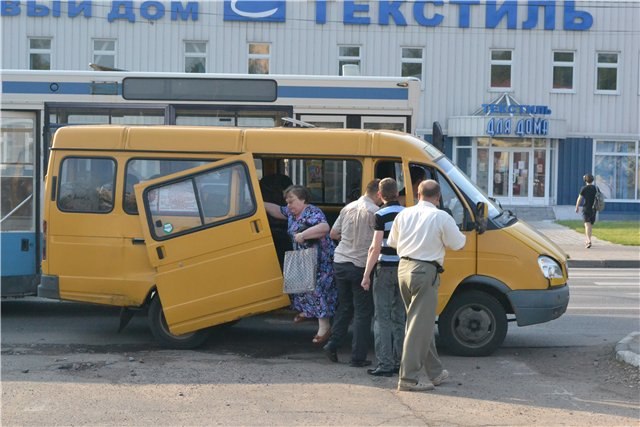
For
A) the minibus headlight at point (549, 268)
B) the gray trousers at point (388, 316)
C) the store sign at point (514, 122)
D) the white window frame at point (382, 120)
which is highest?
the store sign at point (514, 122)

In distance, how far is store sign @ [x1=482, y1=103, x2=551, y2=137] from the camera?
3262cm

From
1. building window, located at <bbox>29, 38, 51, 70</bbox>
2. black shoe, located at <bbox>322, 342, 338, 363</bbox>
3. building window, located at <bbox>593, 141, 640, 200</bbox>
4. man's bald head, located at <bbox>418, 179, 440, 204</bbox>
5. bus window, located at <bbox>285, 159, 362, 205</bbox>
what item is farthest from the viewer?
building window, located at <bbox>593, 141, 640, 200</bbox>

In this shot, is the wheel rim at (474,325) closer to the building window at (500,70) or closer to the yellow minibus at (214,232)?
the yellow minibus at (214,232)

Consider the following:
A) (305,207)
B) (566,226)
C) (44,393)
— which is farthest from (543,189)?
(44,393)

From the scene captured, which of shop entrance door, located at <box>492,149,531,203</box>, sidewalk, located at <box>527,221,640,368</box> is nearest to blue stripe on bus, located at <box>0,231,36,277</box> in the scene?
sidewalk, located at <box>527,221,640,368</box>

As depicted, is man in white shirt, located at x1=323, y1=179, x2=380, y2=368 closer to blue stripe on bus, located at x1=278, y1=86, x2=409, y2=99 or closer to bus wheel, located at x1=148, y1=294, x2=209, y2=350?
bus wheel, located at x1=148, y1=294, x2=209, y2=350

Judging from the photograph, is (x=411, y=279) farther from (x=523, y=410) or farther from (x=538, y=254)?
(x=538, y=254)

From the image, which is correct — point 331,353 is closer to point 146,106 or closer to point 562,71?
point 146,106

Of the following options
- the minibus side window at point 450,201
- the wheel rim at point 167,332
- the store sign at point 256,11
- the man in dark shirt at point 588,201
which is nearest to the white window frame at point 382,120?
the minibus side window at point 450,201

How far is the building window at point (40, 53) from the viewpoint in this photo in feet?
108

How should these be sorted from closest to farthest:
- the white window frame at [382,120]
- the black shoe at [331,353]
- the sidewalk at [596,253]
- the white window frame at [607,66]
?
the black shoe at [331,353] → the white window frame at [382,120] → the sidewalk at [596,253] → the white window frame at [607,66]

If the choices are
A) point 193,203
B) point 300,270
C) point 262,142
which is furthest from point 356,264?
point 193,203

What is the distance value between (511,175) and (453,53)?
505 centimetres

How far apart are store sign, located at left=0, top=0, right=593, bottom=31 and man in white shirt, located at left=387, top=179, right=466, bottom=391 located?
2639 centimetres
